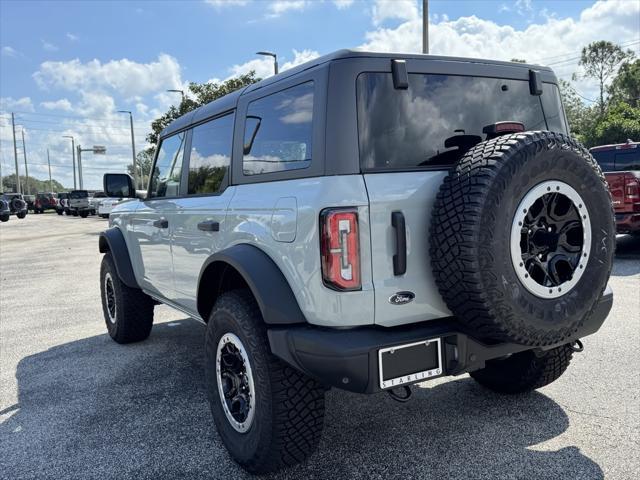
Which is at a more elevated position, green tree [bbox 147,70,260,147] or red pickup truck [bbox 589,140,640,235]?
green tree [bbox 147,70,260,147]

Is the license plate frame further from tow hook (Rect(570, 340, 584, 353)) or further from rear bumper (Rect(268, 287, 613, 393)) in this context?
tow hook (Rect(570, 340, 584, 353))

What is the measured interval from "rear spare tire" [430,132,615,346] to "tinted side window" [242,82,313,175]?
728mm

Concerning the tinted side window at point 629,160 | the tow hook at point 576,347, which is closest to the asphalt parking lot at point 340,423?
the tow hook at point 576,347

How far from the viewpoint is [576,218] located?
2354 millimetres

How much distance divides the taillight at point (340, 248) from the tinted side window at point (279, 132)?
1.23ft

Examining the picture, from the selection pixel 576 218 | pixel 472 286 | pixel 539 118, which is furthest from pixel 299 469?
pixel 539 118

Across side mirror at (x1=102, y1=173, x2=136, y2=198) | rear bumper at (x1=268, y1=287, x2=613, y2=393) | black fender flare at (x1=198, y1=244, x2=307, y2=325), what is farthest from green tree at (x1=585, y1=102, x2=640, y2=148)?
black fender flare at (x1=198, y1=244, x2=307, y2=325)

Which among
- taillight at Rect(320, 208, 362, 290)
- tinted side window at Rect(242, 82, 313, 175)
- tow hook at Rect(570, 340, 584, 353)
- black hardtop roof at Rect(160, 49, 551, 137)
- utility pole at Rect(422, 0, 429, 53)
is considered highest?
utility pole at Rect(422, 0, 429, 53)

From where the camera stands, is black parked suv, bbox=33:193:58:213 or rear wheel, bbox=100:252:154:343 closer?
rear wheel, bbox=100:252:154:343

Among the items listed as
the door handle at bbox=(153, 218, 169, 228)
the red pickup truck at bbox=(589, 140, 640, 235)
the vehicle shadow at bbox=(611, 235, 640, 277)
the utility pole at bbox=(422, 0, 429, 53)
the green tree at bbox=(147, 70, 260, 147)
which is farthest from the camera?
the green tree at bbox=(147, 70, 260, 147)

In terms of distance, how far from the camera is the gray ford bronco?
2.19m

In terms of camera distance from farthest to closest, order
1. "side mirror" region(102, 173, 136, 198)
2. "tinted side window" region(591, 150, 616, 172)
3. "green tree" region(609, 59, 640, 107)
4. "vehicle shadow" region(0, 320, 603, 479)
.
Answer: "green tree" region(609, 59, 640, 107)
"tinted side window" region(591, 150, 616, 172)
"side mirror" region(102, 173, 136, 198)
"vehicle shadow" region(0, 320, 603, 479)

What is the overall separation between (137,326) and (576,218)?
3.98 meters

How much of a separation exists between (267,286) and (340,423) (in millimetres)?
1209
